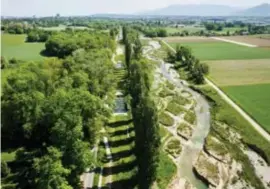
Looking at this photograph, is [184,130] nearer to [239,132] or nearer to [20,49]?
[239,132]

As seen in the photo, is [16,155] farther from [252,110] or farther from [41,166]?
[252,110]

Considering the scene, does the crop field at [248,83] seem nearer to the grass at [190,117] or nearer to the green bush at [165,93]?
the grass at [190,117]

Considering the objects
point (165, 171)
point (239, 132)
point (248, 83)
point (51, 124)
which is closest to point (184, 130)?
point (239, 132)

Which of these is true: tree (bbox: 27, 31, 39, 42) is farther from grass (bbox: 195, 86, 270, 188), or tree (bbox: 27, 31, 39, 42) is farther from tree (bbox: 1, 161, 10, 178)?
tree (bbox: 1, 161, 10, 178)

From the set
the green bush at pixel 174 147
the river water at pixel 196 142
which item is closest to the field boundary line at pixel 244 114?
the river water at pixel 196 142

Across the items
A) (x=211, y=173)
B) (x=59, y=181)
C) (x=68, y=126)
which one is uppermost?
(x=68, y=126)

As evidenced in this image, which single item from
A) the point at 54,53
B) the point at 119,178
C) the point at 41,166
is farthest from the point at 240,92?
the point at 54,53

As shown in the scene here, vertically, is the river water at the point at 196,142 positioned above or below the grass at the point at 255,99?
below
